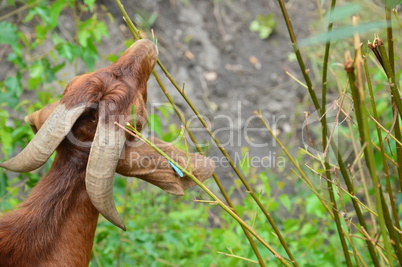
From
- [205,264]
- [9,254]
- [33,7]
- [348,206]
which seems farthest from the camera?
[348,206]

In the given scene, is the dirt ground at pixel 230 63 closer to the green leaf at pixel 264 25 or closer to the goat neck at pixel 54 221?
the green leaf at pixel 264 25

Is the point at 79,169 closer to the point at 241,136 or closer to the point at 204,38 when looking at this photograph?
the point at 241,136

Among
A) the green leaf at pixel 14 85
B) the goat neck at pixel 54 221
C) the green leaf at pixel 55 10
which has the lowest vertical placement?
the goat neck at pixel 54 221

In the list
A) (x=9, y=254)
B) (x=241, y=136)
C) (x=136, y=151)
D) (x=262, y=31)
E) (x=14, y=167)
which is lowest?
(x=9, y=254)

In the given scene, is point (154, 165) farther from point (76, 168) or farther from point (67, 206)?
point (67, 206)

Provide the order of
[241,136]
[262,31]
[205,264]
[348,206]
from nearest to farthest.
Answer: [205,264], [348,206], [241,136], [262,31]

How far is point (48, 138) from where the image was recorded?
9.07 ft

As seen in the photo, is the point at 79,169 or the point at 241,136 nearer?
the point at 79,169

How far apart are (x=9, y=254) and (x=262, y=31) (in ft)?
22.4

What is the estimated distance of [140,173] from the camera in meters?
3.01

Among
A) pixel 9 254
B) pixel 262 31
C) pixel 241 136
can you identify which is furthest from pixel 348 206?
pixel 9 254

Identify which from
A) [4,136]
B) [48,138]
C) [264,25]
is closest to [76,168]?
[48,138]

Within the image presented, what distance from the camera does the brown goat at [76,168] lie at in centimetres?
283

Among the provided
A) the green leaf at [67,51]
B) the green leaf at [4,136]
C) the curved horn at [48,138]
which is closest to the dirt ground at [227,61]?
the green leaf at [67,51]
